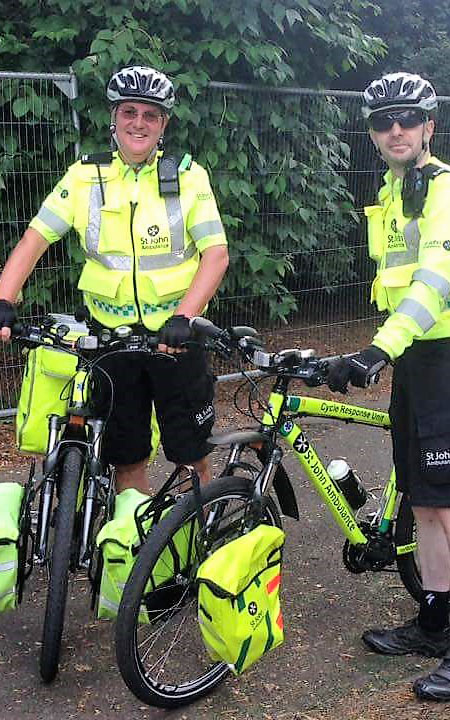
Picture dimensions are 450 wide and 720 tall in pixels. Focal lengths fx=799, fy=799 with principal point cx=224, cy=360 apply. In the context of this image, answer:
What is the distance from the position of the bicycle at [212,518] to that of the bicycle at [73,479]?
20 centimetres

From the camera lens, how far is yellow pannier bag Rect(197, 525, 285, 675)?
98.3 inches

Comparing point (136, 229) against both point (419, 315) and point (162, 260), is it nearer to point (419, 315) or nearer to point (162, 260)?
point (162, 260)

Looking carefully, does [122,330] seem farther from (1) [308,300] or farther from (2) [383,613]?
(1) [308,300]

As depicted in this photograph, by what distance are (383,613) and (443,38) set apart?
8099 millimetres

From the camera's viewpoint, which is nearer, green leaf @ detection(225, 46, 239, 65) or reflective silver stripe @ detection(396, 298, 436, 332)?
reflective silver stripe @ detection(396, 298, 436, 332)

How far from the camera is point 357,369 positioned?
2473mm

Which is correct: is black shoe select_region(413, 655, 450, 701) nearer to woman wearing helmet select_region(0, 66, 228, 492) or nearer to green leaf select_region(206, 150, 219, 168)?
woman wearing helmet select_region(0, 66, 228, 492)

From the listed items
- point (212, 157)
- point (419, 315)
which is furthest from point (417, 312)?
point (212, 157)

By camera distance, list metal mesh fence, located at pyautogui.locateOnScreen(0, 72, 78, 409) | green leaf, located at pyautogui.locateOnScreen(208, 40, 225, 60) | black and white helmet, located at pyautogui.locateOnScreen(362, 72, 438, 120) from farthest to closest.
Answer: green leaf, located at pyautogui.locateOnScreen(208, 40, 225, 60), metal mesh fence, located at pyautogui.locateOnScreen(0, 72, 78, 409), black and white helmet, located at pyautogui.locateOnScreen(362, 72, 438, 120)

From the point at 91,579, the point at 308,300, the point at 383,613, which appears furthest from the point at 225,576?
the point at 308,300

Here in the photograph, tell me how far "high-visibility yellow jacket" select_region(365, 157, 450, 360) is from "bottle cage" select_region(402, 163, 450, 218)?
0.02 metres

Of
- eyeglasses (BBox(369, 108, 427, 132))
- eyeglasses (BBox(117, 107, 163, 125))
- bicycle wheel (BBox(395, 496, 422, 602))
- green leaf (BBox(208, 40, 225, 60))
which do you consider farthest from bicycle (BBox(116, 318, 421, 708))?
green leaf (BBox(208, 40, 225, 60))

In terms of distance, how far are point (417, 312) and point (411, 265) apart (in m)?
0.28

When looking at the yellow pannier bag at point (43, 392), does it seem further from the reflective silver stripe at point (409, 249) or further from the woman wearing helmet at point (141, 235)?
the reflective silver stripe at point (409, 249)
